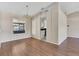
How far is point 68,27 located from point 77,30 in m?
0.95

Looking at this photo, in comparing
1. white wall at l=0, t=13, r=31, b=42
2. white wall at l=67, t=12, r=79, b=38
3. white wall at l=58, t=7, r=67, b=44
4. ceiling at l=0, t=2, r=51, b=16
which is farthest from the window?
white wall at l=67, t=12, r=79, b=38

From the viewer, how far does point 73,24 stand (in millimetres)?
8680

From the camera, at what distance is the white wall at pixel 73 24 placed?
8383 mm

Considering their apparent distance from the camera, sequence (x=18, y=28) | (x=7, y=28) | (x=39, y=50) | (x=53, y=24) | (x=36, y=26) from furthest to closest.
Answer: (x=36, y=26)
(x=18, y=28)
(x=7, y=28)
(x=53, y=24)
(x=39, y=50)

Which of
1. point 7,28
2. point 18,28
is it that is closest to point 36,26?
point 18,28

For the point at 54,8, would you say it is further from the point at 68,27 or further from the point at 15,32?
the point at 68,27

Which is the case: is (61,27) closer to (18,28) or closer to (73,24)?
(73,24)

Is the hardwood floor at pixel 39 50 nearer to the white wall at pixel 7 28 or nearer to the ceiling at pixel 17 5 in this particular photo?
the white wall at pixel 7 28

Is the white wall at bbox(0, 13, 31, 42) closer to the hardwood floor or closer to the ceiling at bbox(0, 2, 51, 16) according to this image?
the ceiling at bbox(0, 2, 51, 16)

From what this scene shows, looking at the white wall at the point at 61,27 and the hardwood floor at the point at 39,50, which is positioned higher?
the white wall at the point at 61,27

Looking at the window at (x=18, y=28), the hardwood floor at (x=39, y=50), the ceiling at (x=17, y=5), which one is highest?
the ceiling at (x=17, y=5)

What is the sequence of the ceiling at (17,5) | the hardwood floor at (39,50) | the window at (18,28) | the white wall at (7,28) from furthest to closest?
the window at (18,28), the white wall at (7,28), the ceiling at (17,5), the hardwood floor at (39,50)

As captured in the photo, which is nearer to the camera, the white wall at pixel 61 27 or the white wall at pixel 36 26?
the white wall at pixel 61 27

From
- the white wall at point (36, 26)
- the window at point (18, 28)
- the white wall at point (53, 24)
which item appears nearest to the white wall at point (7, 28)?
the window at point (18, 28)
